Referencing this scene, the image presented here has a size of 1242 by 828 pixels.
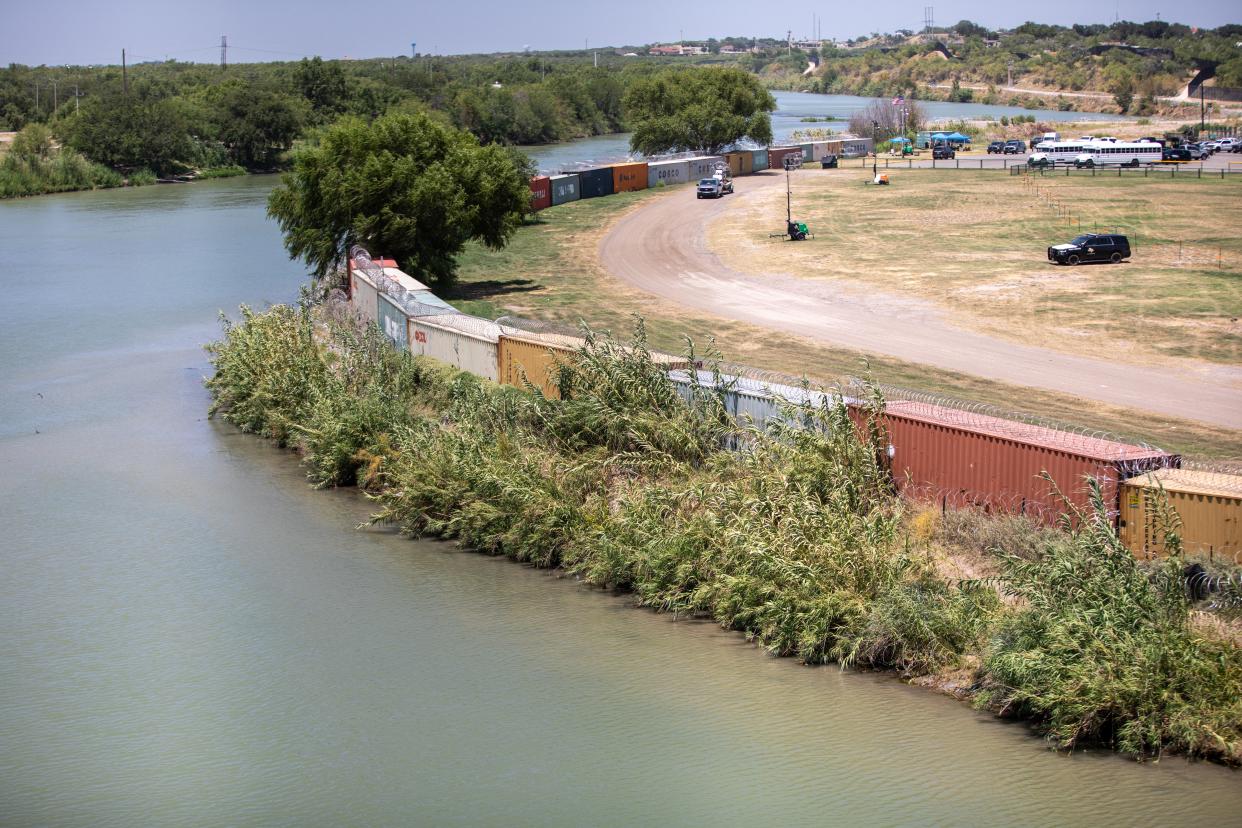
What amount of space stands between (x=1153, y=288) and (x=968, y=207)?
24.0m

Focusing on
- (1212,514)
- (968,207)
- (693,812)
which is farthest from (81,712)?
(968,207)

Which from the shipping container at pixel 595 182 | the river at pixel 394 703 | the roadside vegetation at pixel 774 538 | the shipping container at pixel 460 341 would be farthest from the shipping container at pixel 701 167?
the river at pixel 394 703

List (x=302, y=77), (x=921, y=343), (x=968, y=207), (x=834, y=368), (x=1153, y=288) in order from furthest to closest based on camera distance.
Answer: (x=302, y=77) < (x=968, y=207) < (x=1153, y=288) < (x=921, y=343) < (x=834, y=368)

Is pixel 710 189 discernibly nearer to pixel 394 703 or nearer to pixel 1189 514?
pixel 1189 514

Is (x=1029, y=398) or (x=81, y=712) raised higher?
(x=1029, y=398)

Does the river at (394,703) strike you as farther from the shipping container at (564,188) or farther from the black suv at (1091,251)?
the shipping container at (564,188)

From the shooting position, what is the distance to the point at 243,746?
53.3ft

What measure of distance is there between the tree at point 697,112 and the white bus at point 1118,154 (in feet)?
76.3

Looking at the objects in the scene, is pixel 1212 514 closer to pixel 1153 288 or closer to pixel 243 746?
pixel 243 746

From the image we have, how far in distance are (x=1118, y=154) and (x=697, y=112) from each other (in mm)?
29856

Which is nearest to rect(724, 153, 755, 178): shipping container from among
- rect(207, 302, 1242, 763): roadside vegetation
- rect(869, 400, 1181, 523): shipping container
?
rect(207, 302, 1242, 763): roadside vegetation

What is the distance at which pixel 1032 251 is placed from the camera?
51.2 meters

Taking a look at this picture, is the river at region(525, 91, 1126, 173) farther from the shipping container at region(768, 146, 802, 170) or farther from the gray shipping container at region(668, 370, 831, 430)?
the gray shipping container at region(668, 370, 831, 430)

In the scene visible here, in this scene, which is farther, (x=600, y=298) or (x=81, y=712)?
(x=600, y=298)
